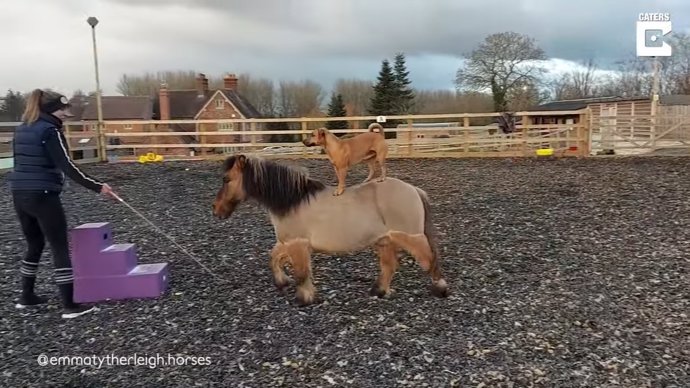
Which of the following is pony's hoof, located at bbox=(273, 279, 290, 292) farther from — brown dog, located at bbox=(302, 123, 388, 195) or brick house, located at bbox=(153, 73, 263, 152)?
brick house, located at bbox=(153, 73, 263, 152)

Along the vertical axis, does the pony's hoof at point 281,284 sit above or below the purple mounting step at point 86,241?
below

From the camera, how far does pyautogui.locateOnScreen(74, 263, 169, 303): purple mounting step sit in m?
4.75

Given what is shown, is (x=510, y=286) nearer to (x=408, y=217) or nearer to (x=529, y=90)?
(x=408, y=217)

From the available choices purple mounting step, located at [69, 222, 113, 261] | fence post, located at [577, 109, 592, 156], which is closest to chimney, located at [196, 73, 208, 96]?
fence post, located at [577, 109, 592, 156]

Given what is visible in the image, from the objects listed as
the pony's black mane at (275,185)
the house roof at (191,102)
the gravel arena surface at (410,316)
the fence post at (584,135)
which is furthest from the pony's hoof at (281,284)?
the house roof at (191,102)

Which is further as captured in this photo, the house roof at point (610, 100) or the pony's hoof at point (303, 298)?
the house roof at point (610, 100)

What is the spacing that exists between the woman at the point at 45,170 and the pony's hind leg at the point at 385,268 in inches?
98.7

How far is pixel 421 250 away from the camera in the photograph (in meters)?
4.51

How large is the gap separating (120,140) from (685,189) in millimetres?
26213

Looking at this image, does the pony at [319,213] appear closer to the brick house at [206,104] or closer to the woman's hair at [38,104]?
the woman's hair at [38,104]

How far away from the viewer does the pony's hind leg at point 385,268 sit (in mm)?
4672

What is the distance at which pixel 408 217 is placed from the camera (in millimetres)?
4457

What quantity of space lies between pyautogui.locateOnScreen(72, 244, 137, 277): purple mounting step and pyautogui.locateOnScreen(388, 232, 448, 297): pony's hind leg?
8.12 ft

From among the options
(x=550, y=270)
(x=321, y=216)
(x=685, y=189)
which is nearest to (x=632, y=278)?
(x=550, y=270)
